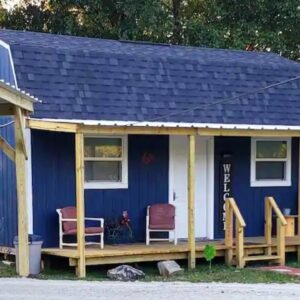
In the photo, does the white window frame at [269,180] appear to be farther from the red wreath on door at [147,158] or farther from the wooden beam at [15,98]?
the wooden beam at [15,98]

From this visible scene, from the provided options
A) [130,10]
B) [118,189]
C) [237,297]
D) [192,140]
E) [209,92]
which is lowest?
[237,297]

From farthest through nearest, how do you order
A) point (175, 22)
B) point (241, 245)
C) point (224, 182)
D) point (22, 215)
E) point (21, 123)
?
point (175, 22)
point (224, 182)
point (241, 245)
point (22, 215)
point (21, 123)

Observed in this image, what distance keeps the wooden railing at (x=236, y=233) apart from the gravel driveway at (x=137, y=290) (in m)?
1.89

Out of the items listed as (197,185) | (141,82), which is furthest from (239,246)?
(141,82)

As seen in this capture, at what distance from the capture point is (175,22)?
2244 centimetres

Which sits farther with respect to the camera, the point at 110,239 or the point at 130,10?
the point at 130,10

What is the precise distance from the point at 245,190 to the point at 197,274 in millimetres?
3150

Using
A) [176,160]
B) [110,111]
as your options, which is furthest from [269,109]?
[110,111]

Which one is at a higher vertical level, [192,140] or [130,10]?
[130,10]

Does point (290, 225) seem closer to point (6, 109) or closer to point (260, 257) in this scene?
point (260, 257)

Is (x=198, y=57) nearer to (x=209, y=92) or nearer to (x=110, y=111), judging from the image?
(x=209, y=92)

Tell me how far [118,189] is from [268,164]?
11.4 ft

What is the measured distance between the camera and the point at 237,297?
883 centimetres

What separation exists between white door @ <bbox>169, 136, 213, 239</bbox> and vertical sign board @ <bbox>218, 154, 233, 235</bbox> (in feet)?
0.70
